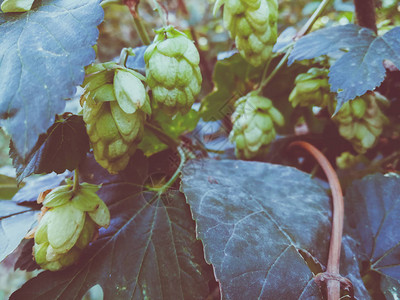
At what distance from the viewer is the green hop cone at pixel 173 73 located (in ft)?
1.35

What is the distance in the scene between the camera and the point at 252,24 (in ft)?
1.68

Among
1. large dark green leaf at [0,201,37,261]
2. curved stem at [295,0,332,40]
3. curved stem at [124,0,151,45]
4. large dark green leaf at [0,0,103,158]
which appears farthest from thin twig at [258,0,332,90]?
large dark green leaf at [0,201,37,261]

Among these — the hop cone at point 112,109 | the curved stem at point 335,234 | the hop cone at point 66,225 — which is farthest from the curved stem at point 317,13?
the hop cone at point 66,225

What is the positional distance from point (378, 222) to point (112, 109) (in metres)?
0.49

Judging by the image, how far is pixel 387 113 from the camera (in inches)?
28.8

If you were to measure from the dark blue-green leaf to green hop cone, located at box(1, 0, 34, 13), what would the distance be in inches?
5.7

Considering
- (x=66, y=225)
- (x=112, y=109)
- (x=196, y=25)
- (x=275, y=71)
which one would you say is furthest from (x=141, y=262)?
(x=196, y=25)

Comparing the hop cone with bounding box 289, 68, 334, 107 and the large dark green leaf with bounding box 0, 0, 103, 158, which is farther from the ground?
the large dark green leaf with bounding box 0, 0, 103, 158

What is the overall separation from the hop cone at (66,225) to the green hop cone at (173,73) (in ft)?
0.56

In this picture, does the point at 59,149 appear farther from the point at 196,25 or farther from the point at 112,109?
the point at 196,25

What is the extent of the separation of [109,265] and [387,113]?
0.66 metres

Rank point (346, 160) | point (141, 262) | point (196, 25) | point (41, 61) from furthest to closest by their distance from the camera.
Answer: point (196, 25) → point (346, 160) → point (141, 262) → point (41, 61)

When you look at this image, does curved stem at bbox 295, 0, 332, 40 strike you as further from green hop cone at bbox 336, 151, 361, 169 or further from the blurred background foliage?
green hop cone at bbox 336, 151, 361, 169

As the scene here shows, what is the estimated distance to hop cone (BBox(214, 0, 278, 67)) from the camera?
0.51m
